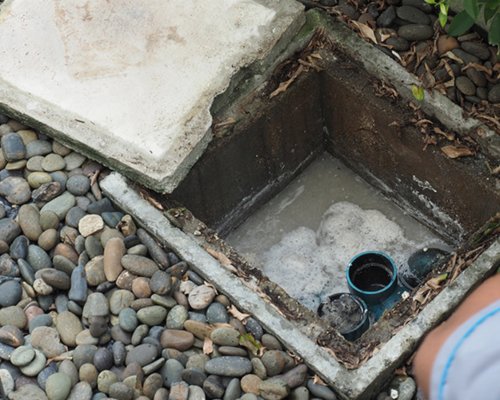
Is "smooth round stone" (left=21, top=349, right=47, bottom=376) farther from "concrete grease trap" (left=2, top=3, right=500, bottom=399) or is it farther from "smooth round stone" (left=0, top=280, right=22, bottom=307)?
"concrete grease trap" (left=2, top=3, right=500, bottom=399)

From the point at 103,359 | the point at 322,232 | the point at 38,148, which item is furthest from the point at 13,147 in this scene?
the point at 322,232

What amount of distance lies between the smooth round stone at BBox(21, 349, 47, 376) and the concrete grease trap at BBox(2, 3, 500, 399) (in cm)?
58

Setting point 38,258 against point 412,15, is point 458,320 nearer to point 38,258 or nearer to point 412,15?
point 38,258

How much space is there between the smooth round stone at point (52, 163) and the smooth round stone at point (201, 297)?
749 millimetres

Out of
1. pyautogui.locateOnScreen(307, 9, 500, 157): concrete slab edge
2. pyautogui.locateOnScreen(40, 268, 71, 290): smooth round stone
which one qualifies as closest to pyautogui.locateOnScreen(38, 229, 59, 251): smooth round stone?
pyautogui.locateOnScreen(40, 268, 71, 290): smooth round stone

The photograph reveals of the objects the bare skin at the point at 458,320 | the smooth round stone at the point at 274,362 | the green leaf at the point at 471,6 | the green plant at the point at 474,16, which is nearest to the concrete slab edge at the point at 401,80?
the green plant at the point at 474,16

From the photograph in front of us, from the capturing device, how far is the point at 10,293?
10.1 feet

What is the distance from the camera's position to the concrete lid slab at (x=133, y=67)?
3318mm

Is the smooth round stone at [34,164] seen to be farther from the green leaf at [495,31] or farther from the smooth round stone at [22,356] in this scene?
the green leaf at [495,31]

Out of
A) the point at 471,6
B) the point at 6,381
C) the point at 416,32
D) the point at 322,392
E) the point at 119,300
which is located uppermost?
the point at 471,6

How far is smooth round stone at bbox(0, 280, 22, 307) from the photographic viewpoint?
120 inches

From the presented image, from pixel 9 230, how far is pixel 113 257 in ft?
1.35

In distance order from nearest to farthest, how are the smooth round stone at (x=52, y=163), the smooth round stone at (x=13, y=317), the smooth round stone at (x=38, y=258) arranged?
the smooth round stone at (x=13, y=317) < the smooth round stone at (x=38, y=258) < the smooth round stone at (x=52, y=163)

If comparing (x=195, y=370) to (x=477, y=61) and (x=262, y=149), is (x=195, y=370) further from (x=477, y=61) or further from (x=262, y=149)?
(x=477, y=61)
